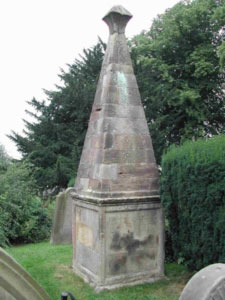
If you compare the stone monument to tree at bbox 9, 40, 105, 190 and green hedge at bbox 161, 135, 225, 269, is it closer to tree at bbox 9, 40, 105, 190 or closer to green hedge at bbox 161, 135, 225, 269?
green hedge at bbox 161, 135, 225, 269

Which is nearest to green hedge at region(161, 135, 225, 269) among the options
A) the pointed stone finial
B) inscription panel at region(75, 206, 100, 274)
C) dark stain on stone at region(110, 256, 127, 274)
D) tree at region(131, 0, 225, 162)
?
dark stain on stone at region(110, 256, 127, 274)

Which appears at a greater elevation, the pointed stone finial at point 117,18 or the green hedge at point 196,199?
the pointed stone finial at point 117,18

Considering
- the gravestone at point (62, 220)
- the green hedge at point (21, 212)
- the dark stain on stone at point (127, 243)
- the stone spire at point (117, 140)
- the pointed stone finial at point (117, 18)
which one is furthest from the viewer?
the green hedge at point (21, 212)

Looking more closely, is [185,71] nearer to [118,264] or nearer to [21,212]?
[21,212]

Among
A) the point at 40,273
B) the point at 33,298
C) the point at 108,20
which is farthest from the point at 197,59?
the point at 33,298

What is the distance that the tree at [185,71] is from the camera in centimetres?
1717

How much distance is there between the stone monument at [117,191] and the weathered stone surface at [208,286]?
110 inches

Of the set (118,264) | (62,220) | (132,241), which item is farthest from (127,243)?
(62,220)

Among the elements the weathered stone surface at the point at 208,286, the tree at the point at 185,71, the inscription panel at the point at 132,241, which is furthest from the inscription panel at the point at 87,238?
the tree at the point at 185,71

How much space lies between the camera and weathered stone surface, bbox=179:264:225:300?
10.7 ft

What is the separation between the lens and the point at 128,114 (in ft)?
22.3

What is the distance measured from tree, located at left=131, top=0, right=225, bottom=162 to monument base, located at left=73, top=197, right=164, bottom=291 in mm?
10397

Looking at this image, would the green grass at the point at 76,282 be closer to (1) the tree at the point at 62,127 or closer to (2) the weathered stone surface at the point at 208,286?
(2) the weathered stone surface at the point at 208,286

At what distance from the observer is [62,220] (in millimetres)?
10375
